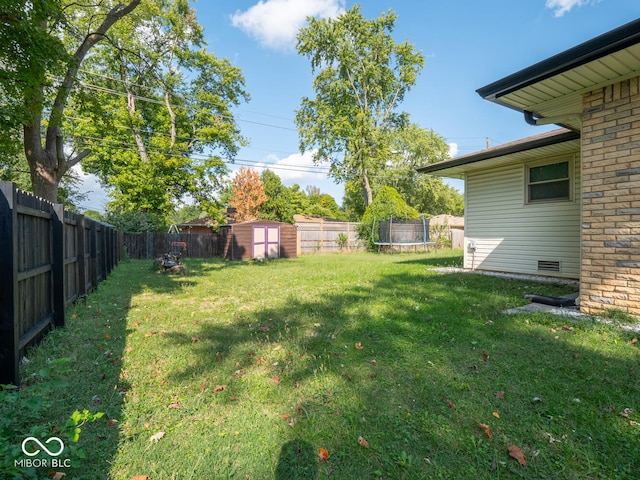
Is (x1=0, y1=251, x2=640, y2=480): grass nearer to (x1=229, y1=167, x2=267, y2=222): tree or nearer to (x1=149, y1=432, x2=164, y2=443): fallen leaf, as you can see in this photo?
(x1=149, y1=432, x2=164, y2=443): fallen leaf

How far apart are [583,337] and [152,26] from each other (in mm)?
24280

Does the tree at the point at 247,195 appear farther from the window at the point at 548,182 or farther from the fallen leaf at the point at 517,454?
the fallen leaf at the point at 517,454

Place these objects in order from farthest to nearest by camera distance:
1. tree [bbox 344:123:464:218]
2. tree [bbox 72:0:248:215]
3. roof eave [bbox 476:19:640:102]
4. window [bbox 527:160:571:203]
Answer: tree [bbox 344:123:464:218]
tree [bbox 72:0:248:215]
window [bbox 527:160:571:203]
roof eave [bbox 476:19:640:102]

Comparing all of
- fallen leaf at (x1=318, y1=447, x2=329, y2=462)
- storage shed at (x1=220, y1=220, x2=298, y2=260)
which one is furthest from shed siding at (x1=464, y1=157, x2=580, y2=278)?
storage shed at (x1=220, y1=220, x2=298, y2=260)

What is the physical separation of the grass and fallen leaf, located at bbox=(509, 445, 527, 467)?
2 cm

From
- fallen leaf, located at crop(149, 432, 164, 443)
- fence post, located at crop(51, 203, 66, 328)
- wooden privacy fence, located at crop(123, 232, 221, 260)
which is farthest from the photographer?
wooden privacy fence, located at crop(123, 232, 221, 260)

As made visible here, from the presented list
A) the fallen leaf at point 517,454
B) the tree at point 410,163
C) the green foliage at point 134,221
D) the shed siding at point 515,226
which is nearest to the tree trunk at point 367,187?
the tree at point 410,163

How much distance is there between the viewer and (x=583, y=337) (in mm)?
3506

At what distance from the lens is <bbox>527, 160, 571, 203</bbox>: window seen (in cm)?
721

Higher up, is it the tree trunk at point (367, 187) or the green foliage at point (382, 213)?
the tree trunk at point (367, 187)

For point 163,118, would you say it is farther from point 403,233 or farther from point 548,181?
point 548,181

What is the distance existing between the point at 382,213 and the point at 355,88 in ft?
43.0

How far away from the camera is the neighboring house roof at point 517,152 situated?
652 centimetres

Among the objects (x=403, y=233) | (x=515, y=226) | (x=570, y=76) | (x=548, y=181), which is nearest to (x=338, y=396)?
(x=570, y=76)
